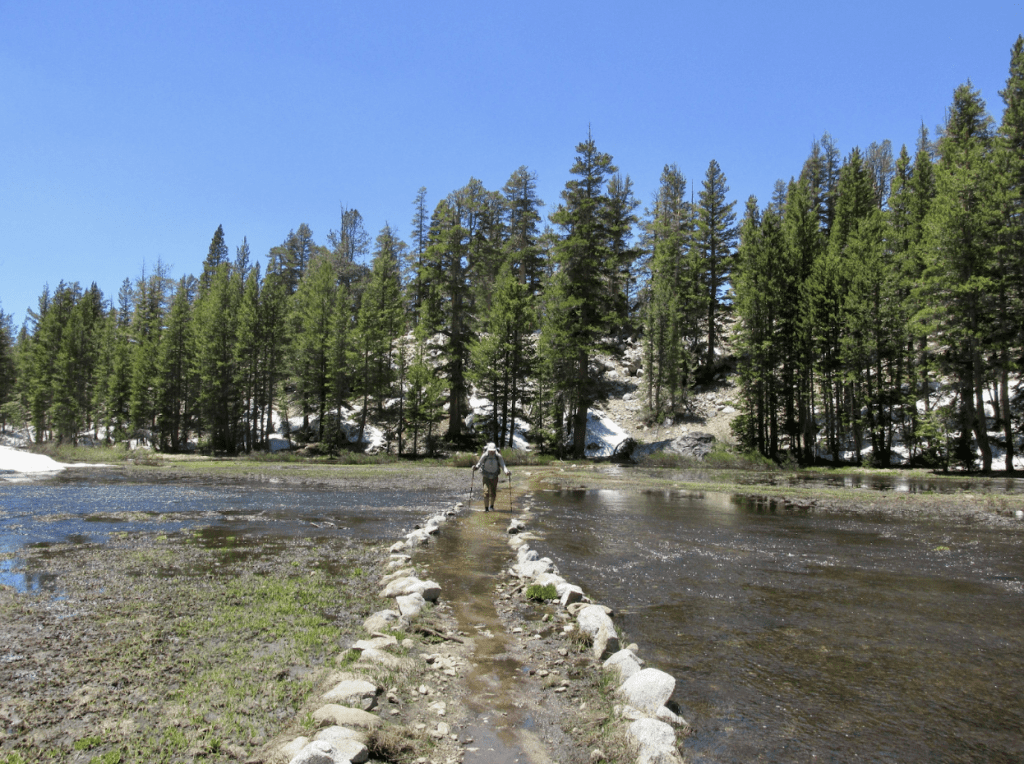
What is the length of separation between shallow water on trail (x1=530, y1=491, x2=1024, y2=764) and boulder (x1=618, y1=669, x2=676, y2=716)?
304 mm

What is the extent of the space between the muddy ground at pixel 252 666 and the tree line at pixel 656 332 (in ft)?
103

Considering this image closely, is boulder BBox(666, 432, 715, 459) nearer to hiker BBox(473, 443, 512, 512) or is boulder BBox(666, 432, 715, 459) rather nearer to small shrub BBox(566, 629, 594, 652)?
hiker BBox(473, 443, 512, 512)

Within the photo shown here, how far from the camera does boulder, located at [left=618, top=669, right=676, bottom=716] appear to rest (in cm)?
447

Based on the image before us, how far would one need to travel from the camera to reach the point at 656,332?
5016 centimetres

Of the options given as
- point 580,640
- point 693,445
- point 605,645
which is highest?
point 693,445

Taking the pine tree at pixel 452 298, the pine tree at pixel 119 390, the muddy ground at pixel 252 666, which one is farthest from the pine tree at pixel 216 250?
the muddy ground at pixel 252 666

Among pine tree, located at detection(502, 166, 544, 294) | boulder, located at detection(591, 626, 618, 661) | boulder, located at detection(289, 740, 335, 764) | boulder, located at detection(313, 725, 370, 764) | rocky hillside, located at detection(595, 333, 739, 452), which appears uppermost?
pine tree, located at detection(502, 166, 544, 294)

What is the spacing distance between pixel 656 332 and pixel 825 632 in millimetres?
45153

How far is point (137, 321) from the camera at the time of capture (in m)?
73.8

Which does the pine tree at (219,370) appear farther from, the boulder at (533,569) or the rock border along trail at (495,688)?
the rock border along trail at (495,688)

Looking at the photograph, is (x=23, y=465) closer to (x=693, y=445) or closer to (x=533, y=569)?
(x=533, y=569)

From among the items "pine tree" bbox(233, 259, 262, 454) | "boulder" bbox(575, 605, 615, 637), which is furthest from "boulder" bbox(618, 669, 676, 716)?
"pine tree" bbox(233, 259, 262, 454)

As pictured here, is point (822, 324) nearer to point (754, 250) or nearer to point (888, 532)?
point (754, 250)

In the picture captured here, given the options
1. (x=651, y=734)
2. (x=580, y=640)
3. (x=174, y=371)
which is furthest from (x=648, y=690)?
(x=174, y=371)
